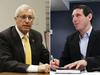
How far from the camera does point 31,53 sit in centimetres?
144

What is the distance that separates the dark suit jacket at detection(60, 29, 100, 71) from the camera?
1802 millimetres

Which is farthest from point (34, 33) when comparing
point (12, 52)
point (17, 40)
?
point (12, 52)

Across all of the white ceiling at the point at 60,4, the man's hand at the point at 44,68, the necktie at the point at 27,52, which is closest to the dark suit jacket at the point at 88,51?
the white ceiling at the point at 60,4

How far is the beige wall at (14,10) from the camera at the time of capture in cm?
144

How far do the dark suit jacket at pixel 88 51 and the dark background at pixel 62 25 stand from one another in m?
0.07

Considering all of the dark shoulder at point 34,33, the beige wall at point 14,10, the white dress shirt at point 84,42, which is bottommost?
the white dress shirt at point 84,42

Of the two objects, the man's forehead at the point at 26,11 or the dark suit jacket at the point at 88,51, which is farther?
the dark suit jacket at the point at 88,51

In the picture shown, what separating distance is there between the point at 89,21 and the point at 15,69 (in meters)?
1.16

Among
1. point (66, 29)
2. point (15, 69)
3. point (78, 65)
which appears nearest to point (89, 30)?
point (66, 29)

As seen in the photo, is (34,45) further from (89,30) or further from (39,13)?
(89,30)

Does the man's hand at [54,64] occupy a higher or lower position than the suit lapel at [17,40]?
lower

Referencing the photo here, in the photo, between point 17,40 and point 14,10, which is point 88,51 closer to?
point 17,40

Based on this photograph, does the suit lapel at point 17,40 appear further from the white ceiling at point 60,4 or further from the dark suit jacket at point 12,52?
the white ceiling at point 60,4

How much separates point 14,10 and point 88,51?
1.06 meters
